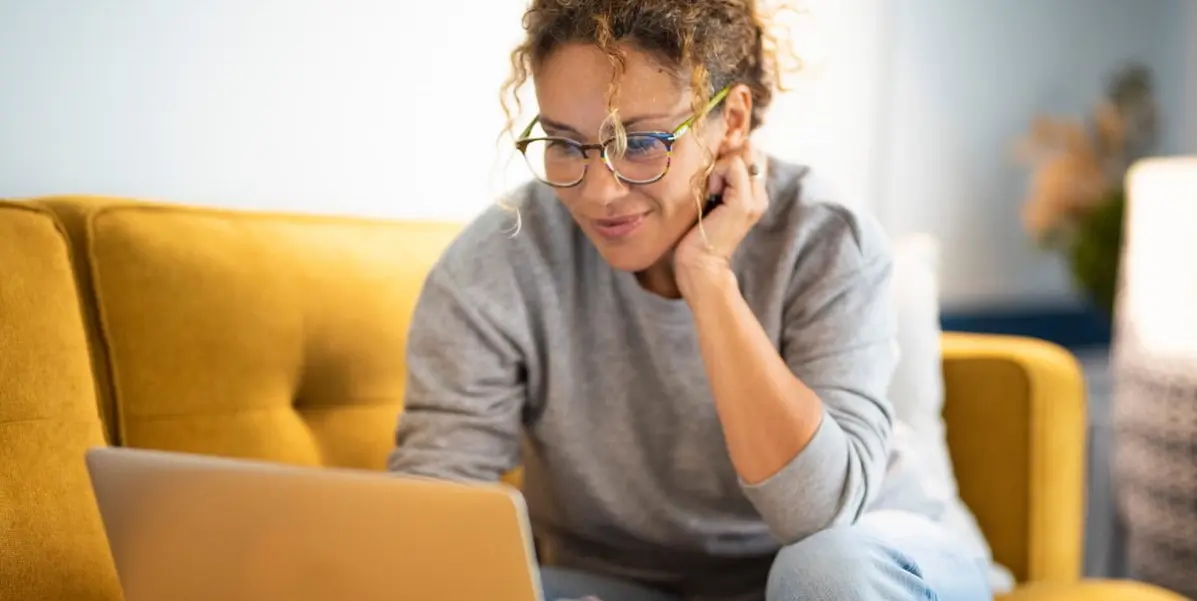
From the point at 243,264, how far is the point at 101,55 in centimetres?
31

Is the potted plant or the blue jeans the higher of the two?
the blue jeans

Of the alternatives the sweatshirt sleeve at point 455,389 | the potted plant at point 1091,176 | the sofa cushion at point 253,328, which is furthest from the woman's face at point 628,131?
the potted plant at point 1091,176

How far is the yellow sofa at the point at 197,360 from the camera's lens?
1.02m

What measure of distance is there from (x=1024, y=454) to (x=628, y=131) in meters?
0.82

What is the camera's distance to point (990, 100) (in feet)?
10.1

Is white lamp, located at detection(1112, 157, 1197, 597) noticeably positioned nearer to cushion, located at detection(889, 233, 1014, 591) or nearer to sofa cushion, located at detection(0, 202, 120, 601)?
cushion, located at detection(889, 233, 1014, 591)

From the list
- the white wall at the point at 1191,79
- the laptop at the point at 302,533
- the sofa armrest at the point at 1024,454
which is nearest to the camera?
the laptop at the point at 302,533

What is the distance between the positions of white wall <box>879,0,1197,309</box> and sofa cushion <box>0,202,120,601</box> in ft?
6.52

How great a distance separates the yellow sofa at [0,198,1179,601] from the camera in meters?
1.02

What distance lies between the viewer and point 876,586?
98 cm

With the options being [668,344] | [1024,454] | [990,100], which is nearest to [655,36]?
[668,344]

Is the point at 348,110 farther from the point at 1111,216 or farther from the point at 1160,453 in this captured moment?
Answer: the point at 1111,216

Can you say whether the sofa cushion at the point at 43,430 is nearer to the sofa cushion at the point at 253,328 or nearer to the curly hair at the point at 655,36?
the sofa cushion at the point at 253,328

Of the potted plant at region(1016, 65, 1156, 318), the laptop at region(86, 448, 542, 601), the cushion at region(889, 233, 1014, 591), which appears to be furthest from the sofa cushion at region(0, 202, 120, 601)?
the potted plant at region(1016, 65, 1156, 318)
